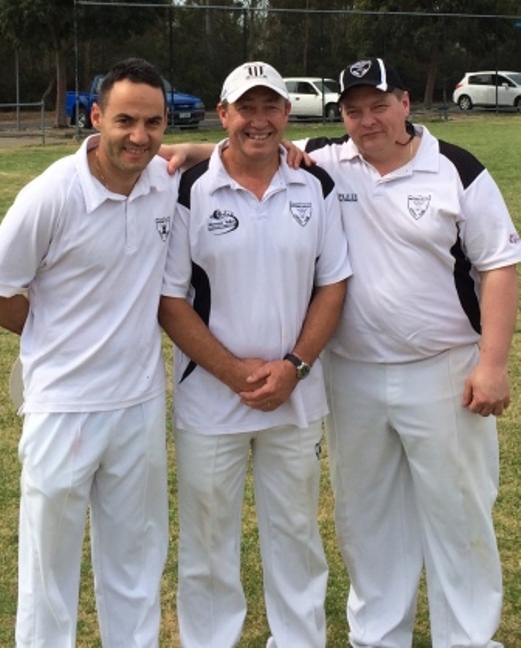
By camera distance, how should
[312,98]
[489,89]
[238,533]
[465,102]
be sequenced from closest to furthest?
[238,533], [312,98], [489,89], [465,102]


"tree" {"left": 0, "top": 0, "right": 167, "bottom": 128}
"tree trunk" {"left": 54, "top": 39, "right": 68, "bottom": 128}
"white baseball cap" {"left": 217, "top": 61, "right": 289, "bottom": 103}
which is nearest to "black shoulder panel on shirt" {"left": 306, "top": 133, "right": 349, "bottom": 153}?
"white baseball cap" {"left": 217, "top": 61, "right": 289, "bottom": 103}

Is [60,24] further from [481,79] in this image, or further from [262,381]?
[262,381]

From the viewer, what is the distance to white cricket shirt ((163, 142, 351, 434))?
3176 millimetres

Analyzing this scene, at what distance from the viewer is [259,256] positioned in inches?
125

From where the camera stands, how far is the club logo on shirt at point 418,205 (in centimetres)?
322

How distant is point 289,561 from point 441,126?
89.5 ft

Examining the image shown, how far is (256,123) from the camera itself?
3.17 meters

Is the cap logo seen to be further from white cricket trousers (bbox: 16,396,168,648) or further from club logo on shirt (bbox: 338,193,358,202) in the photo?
white cricket trousers (bbox: 16,396,168,648)

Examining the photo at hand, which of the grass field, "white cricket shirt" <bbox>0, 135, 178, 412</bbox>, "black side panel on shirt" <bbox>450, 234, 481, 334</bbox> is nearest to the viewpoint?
"white cricket shirt" <bbox>0, 135, 178, 412</bbox>

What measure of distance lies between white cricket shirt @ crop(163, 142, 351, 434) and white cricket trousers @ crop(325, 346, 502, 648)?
0.88 ft

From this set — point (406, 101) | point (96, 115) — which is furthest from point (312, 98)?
point (96, 115)

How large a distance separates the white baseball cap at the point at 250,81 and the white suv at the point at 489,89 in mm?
33322

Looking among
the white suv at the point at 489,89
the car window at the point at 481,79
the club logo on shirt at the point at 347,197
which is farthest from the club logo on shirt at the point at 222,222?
the car window at the point at 481,79

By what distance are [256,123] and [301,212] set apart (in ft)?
1.01
